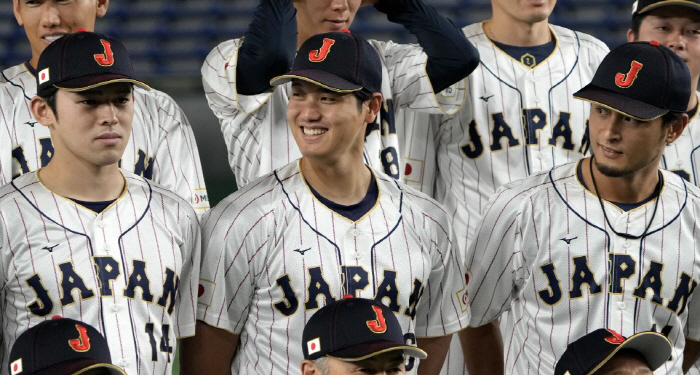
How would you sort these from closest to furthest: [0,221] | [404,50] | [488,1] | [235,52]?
[0,221], [235,52], [404,50], [488,1]

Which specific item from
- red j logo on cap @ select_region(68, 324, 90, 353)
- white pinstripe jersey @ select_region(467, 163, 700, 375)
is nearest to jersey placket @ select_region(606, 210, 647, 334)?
white pinstripe jersey @ select_region(467, 163, 700, 375)

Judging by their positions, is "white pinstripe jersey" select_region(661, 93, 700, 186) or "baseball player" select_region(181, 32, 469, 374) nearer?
"baseball player" select_region(181, 32, 469, 374)

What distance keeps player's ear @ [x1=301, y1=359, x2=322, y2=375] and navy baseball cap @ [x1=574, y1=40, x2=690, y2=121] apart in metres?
1.14

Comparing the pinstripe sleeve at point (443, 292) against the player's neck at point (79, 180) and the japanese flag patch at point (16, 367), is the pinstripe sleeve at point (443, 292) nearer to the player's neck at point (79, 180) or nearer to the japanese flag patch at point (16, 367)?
the player's neck at point (79, 180)

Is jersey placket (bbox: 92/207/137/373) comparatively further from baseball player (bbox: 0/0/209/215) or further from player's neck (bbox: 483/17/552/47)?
player's neck (bbox: 483/17/552/47)

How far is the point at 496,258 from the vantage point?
11.8 feet

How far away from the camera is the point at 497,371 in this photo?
3900 millimetres

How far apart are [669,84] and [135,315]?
169cm

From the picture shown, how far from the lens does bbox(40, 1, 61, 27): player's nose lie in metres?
3.68

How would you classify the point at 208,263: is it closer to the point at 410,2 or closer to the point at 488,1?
the point at 410,2

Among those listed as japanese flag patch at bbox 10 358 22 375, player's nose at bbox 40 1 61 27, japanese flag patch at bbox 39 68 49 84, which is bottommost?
japanese flag patch at bbox 10 358 22 375

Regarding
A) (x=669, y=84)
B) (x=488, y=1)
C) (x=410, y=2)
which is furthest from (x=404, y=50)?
(x=488, y=1)

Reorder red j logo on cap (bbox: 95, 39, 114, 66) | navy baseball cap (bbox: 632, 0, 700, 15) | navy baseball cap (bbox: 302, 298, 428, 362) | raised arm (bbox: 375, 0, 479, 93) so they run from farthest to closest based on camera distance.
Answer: navy baseball cap (bbox: 632, 0, 700, 15)
raised arm (bbox: 375, 0, 479, 93)
red j logo on cap (bbox: 95, 39, 114, 66)
navy baseball cap (bbox: 302, 298, 428, 362)

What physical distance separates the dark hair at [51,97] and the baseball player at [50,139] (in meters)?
0.39
